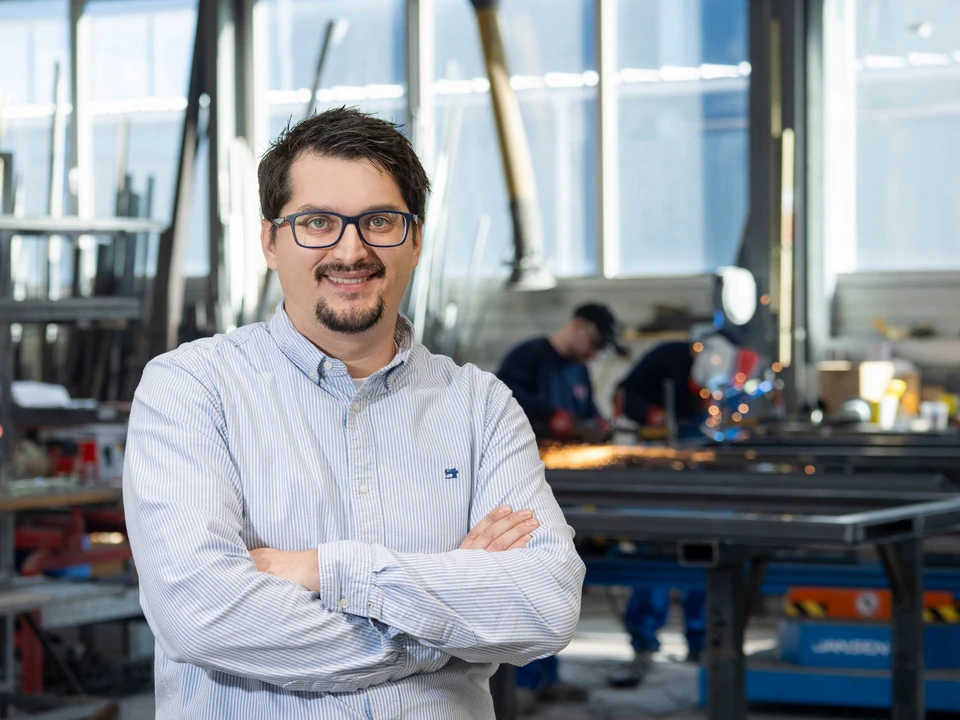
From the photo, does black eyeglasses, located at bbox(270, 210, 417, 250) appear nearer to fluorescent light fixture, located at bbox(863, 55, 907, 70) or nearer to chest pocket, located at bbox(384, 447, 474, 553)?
chest pocket, located at bbox(384, 447, 474, 553)

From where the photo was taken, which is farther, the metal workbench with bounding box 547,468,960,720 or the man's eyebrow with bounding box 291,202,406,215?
the metal workbench with bounding box 547,468,960,720

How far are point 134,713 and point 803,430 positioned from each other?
2.69m

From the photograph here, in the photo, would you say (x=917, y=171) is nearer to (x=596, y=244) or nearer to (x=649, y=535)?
(x=596, y=244)

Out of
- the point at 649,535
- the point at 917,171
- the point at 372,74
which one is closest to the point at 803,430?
the point at 649,535

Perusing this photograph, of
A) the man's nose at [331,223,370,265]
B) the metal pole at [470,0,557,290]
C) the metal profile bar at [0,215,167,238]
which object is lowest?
the man's nose at [331,223,370,265]

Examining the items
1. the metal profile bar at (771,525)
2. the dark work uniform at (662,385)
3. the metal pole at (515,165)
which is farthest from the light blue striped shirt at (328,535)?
the metal pole at (515,165)

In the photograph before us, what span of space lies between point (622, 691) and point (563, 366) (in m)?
1.44

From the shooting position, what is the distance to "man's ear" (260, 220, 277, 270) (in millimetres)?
1609

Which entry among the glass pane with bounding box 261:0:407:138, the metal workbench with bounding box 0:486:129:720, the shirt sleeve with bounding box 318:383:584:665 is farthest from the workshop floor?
the glass pane with bounding box 261:0:407:138

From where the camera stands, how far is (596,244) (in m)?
8.18

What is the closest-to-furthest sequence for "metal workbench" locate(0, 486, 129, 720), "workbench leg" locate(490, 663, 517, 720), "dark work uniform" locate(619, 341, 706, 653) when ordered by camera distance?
1. "workbench leg" locate(490, 663, 517, 720)
2. "metal workbench" locate(0, 486, 129, 720)
3. "dark work uniform" locate(619, 341, 706, 653)

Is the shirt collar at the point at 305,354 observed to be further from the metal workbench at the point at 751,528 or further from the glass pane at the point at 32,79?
the glass pane at the point at 32,79

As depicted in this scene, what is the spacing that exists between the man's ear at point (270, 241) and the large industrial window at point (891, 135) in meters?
6.42

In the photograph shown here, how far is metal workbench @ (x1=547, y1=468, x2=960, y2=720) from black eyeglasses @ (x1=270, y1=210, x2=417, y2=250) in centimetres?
130
